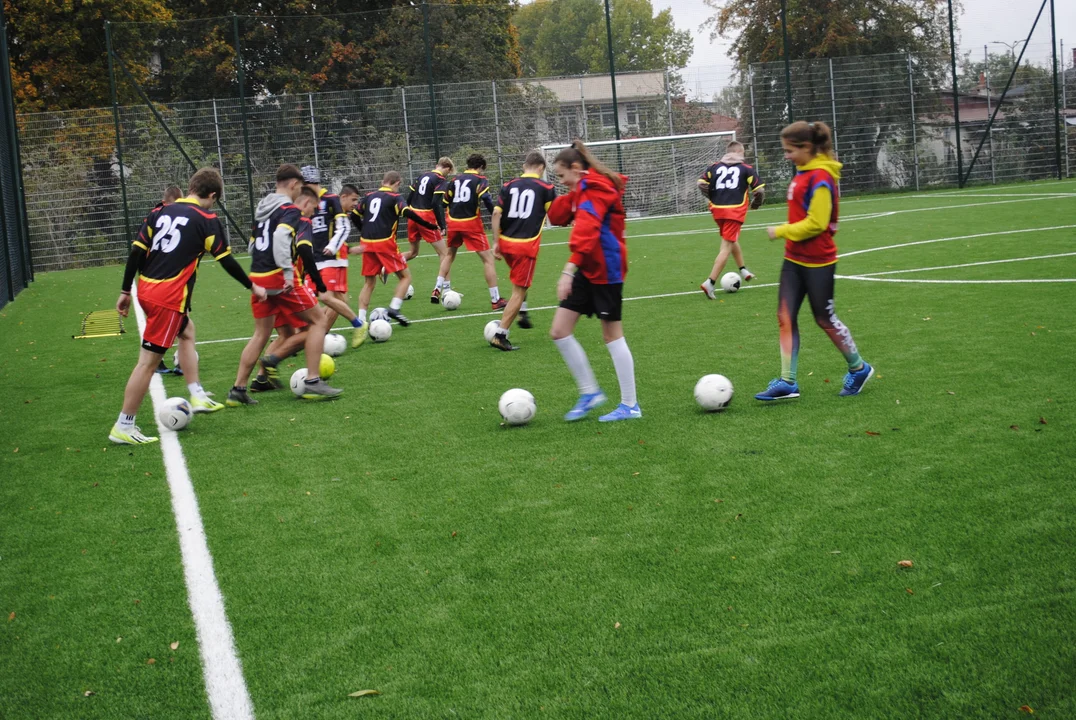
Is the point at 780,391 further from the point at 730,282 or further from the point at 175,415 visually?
the point at 730,282

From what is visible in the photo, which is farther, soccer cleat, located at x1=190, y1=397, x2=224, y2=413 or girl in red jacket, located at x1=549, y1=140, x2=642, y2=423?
soccer cleat, located at x1=190, y1=397, x2=224, y2=413

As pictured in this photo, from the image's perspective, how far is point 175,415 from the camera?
24.2 ft

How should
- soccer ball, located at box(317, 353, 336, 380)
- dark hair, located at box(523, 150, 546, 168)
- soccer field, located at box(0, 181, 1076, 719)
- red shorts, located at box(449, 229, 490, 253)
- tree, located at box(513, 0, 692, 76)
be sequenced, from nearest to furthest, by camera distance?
Answer: soccer field, located at box(0, 181, 1076, 719), soccer ball, located at box(317, 353, 336, 380), dark hair, located at box(523, 150, 546, 168), red shorts, located at box(449, 229, 490, 253), tree, located at box(513, 0, 692, 76)

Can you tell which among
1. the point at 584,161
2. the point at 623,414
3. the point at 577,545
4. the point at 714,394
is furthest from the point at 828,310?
the point at 577,545

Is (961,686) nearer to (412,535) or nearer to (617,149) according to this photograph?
(412,535)

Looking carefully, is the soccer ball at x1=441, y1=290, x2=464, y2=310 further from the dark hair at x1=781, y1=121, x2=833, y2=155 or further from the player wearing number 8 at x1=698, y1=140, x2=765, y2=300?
the dark hair at x1=781, y1=121, x2=833, y2=155

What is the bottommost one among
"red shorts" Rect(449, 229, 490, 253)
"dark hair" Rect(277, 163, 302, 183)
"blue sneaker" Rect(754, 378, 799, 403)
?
"blue sneaker" Rect(754, 378, 799, 403)

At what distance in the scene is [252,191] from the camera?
26719 millimetres

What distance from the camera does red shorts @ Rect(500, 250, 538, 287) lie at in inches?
428

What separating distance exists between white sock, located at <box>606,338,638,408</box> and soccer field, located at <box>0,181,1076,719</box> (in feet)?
0.88

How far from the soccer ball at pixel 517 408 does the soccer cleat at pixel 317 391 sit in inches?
80.3

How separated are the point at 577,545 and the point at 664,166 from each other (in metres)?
26.4

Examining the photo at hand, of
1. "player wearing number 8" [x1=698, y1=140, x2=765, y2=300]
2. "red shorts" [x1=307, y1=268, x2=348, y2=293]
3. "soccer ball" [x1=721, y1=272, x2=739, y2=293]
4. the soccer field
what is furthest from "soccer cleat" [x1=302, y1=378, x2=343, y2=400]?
"soccer ball" [x1=721, y1=272, x2=739, y2=293]

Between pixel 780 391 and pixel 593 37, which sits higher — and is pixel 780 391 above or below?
below
